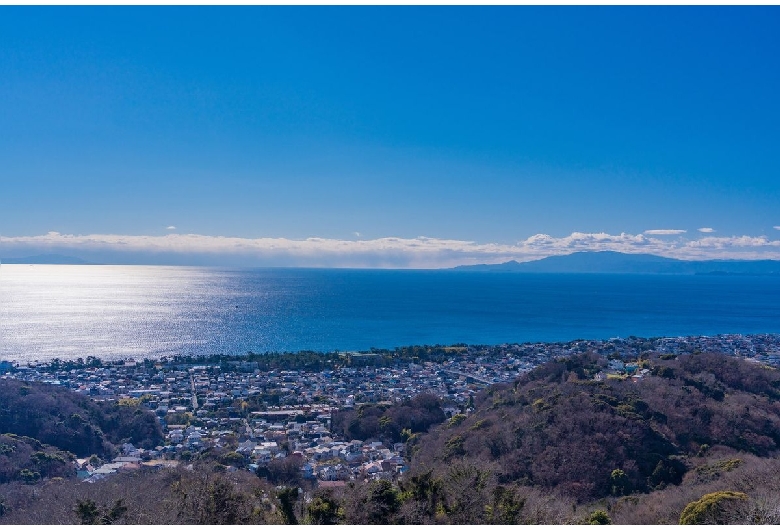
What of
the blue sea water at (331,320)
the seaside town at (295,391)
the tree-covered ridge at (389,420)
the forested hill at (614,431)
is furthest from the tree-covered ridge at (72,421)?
the blue sea water at (331,320)

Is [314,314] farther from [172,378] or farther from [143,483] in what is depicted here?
[143,483]

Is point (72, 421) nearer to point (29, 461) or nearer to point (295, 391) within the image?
point (29, 461)

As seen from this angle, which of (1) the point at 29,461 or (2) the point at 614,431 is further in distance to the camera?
(1) the point at 29,461

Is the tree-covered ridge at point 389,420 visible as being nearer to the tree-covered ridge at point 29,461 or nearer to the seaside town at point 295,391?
the seaside town at point 295,391

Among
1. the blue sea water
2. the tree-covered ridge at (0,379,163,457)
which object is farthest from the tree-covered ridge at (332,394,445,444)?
the blue sea water

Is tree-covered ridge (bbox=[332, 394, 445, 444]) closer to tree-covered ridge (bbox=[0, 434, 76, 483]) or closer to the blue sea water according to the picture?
tree-covered ridge (bbox=[0, 434, 76, 483])

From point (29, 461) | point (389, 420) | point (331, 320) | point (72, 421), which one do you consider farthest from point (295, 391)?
point (331, 320)

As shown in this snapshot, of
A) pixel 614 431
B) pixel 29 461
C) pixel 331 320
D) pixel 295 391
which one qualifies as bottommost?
pixel 331 320
